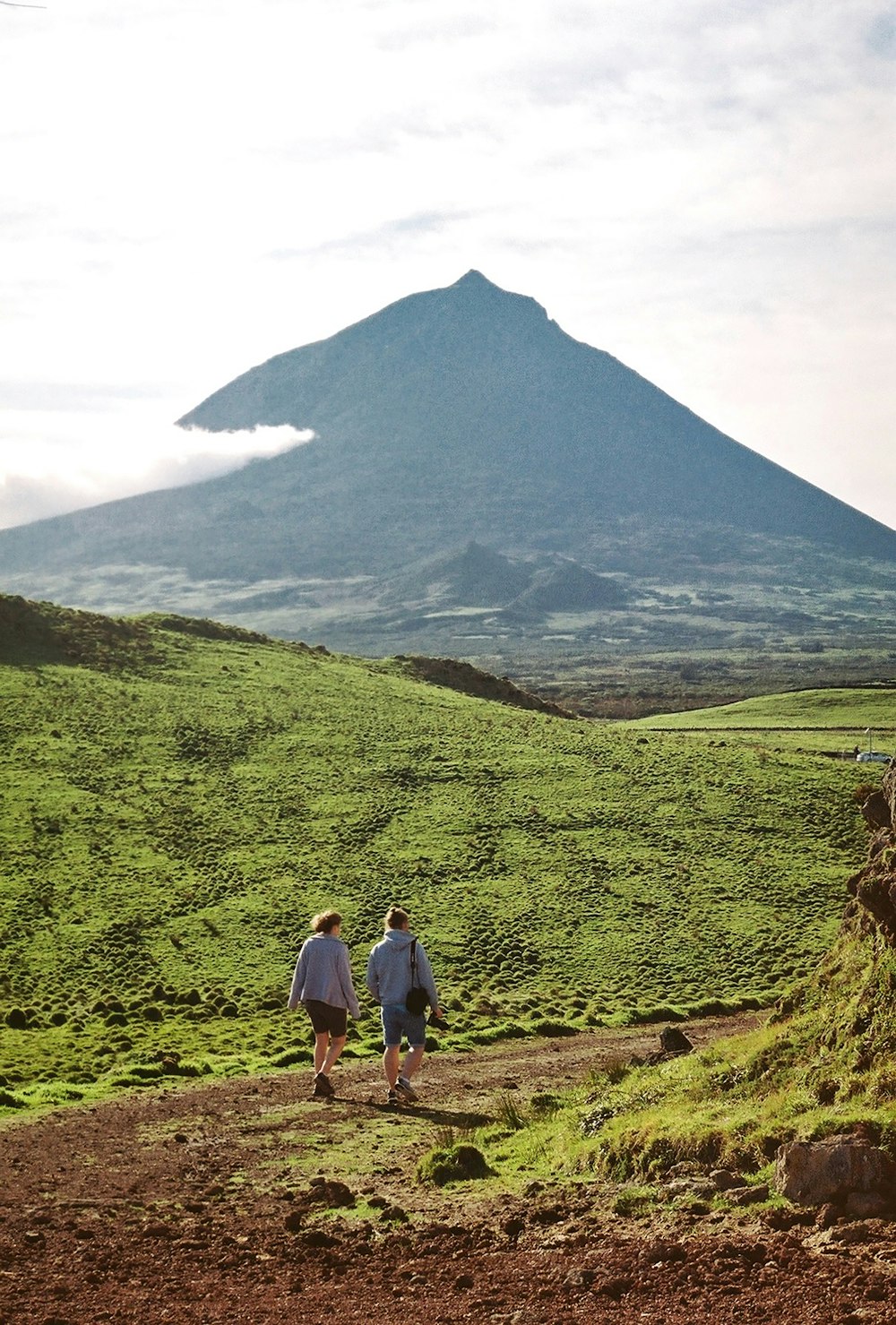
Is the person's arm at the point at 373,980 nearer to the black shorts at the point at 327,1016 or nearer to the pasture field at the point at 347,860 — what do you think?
the black shorts at the point at 327,1016

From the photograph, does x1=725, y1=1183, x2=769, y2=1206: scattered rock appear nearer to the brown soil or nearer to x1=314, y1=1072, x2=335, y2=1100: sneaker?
the brown soil

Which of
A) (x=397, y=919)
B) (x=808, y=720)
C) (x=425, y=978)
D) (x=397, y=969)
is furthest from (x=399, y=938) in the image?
(x=808, y=720)

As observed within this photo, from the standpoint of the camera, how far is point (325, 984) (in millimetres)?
14789

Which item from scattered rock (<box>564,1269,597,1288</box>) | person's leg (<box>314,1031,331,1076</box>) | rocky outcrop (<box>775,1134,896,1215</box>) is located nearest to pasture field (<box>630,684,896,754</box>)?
person's leg (<box>314,1031,331,1076</box>)

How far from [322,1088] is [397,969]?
73.9 inches

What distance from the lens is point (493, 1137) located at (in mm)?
12625

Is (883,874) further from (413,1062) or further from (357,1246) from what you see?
(413,1062)

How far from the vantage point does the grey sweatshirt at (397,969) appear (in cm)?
1455

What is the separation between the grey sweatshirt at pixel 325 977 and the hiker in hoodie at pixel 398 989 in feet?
1.32

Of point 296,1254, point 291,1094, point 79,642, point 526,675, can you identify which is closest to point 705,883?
point 291,1094

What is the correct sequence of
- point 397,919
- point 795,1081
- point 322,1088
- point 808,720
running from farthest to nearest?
point 808,720
point 322,1088
point 397,919
point 795,1081

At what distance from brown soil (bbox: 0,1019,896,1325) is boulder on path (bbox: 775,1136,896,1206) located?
233 mm

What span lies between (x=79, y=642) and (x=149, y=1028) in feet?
124

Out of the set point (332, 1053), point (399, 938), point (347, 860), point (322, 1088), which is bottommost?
point (347, 860)
